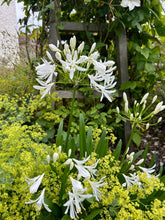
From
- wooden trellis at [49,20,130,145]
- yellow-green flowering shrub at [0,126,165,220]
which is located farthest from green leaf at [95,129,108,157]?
wooden trellis at [49,20,130,145]

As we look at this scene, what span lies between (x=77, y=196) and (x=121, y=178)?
454 mm

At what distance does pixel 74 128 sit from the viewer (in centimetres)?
221

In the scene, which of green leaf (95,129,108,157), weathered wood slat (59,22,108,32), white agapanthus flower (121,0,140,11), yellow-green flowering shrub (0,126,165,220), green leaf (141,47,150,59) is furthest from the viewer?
weathered wood slat (59,22,108,32)

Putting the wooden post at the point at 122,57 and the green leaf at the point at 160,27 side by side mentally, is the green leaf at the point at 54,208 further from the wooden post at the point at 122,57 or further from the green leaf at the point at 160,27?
the green leaf at the point at 160,27

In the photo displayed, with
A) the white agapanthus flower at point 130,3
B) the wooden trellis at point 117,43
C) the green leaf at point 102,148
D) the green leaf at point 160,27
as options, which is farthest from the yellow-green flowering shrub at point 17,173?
the green leaf at point 160,27

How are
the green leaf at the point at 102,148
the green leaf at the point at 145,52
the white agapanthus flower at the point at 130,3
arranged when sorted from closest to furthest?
the green leaf at the point at 102,148
the white agapanthus flower at the point at 130,3
the green leaf at the point at 145,52

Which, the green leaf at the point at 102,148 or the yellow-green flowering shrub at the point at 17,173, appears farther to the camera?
the green leaf at the point at 102,148

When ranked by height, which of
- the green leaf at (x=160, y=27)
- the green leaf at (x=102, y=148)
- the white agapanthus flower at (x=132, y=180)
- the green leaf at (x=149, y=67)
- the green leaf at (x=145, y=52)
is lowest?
the white agapanthus flower at (x=132, y=180)

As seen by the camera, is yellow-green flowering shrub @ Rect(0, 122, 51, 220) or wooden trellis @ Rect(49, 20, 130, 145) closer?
yellow-green flowering shrub @ Rect(0, 122, 51, 220)

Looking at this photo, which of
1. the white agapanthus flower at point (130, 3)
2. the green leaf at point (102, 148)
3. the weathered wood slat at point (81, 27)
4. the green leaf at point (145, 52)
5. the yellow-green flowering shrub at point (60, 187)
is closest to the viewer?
the yellow-green flowering shrub at point (60, 187)

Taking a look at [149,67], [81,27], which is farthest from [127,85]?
[81,27]

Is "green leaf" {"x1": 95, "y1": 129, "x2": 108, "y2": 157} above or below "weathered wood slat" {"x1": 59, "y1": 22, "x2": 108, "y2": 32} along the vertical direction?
below

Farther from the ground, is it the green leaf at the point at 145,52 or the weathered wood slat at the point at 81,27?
the weathered wood slat at the point at 81,27

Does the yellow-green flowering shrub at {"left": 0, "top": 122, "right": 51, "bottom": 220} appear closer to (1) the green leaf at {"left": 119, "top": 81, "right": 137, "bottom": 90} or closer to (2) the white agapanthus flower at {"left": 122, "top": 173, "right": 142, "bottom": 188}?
(2) the white agapanthus flower at {"left": 122, "top": 173, "right": 142, "bottom": 188}
